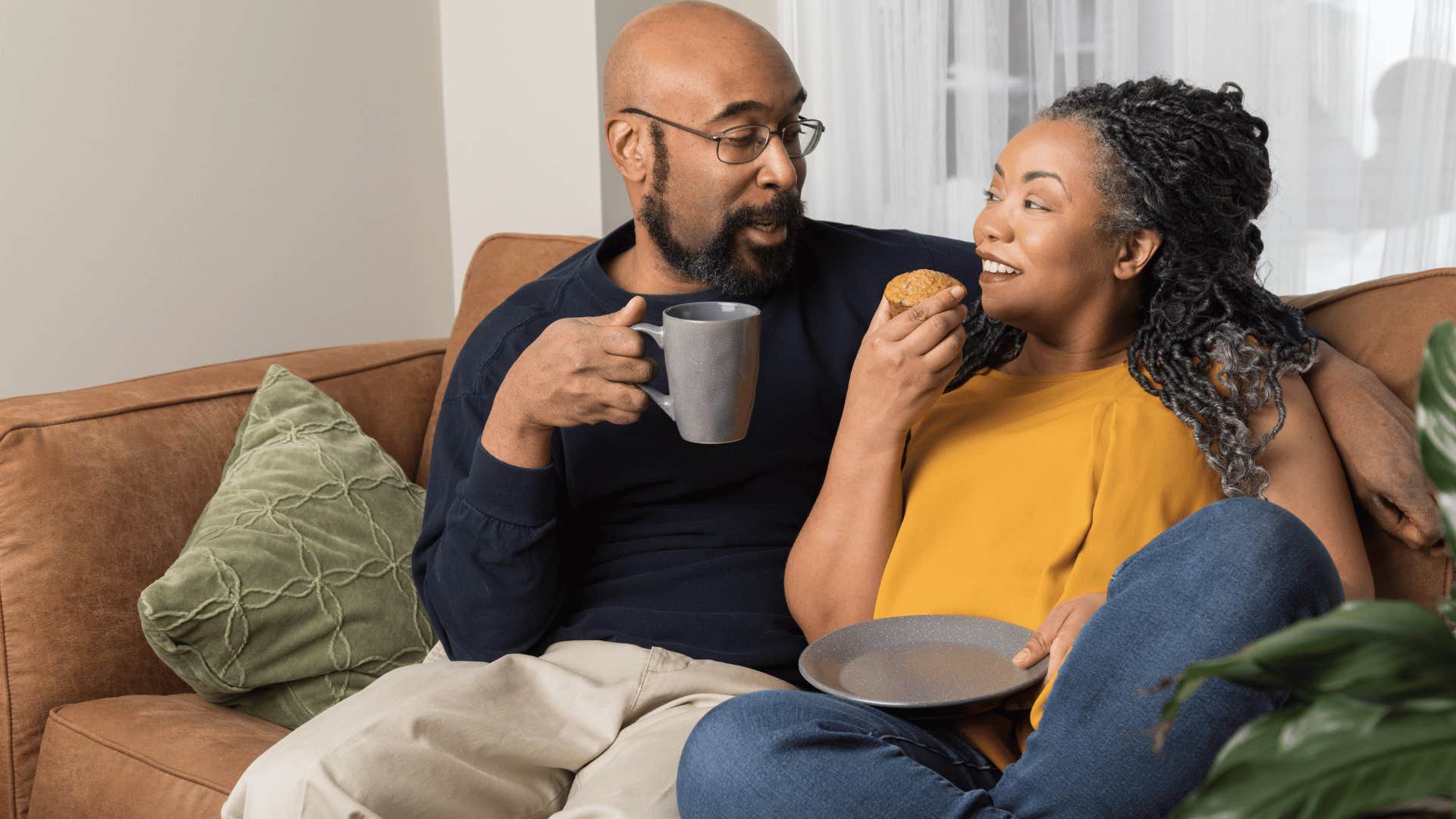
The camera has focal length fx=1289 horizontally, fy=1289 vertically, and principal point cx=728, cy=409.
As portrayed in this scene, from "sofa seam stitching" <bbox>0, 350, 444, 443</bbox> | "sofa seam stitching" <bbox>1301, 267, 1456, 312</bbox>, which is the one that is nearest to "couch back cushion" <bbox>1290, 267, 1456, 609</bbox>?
"sofa seam stitching" <bbox>1301, 267, 1456, 312</bbox>

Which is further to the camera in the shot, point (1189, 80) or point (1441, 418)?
point (1189, 80)

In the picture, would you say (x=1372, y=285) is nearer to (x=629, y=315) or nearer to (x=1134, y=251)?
(x=1134, y=251)

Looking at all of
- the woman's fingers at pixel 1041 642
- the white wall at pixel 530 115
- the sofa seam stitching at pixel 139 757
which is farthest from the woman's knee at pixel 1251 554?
the white wall at pixel 530 115

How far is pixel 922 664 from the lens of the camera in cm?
129

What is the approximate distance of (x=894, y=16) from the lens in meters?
2.97

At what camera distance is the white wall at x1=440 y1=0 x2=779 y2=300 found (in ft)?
9.86

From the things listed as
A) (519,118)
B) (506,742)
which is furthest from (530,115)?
(506,742)

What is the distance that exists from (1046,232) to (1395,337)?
0.44 metres

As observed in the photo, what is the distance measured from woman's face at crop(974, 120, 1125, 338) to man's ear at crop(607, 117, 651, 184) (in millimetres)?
514

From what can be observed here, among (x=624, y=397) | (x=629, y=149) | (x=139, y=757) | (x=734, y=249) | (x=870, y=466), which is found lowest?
(x=139, y=757)

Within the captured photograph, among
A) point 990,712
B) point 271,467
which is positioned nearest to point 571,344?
point 990,712

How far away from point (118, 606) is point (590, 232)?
1.61m

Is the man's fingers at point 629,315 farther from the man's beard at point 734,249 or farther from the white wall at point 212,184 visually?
the white wall at point 212,184

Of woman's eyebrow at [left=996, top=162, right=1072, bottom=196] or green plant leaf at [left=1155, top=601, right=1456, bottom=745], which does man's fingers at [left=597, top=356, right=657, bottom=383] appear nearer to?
woman's eyebrow at [left=996, top=162, right=1072, bottom=196]
